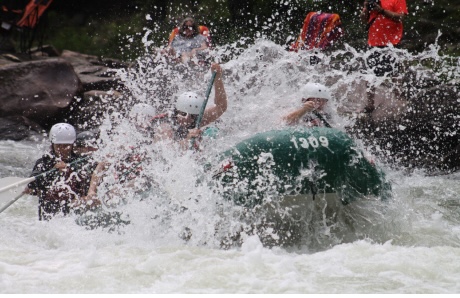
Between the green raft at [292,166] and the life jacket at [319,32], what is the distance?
15.0ft

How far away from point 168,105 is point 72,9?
7833 mm

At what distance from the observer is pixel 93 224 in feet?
18.9

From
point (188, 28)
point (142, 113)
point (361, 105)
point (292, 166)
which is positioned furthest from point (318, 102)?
point (188, 28)

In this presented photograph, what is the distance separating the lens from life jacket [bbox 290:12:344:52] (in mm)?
9914

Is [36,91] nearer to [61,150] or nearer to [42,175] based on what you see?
[61,150]

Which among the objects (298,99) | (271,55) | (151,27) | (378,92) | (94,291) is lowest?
(94,291)

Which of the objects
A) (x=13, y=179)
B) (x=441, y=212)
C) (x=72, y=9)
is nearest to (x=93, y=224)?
(x=13, y=179)

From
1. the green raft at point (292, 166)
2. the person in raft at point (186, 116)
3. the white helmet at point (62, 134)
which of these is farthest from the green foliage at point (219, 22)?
the white helmet at point (62, 134)

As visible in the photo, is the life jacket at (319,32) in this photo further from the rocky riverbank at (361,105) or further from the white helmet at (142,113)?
the white helmet at (142,113)

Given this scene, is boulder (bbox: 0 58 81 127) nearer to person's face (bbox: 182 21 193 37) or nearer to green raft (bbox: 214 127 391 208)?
person's face (bbox: 182 21 193 37)

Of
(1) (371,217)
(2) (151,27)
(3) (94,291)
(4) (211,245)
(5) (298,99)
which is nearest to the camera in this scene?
(3) (94,291)

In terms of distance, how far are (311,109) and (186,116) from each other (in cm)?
115

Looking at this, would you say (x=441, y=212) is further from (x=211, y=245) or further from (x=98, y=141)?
(x=98, y=141)

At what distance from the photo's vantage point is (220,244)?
545cm
